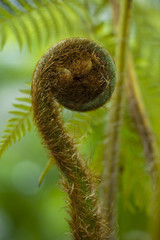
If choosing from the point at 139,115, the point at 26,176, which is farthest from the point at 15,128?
the point at 26,176

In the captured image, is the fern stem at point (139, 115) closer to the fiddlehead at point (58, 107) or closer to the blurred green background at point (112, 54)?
the blurred green background at point (112, 54)

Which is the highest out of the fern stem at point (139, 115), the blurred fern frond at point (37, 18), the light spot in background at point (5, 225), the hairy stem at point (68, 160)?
the blurred fern frond at point (37, 18)

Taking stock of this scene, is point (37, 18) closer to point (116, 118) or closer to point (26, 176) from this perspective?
point (116, 118)

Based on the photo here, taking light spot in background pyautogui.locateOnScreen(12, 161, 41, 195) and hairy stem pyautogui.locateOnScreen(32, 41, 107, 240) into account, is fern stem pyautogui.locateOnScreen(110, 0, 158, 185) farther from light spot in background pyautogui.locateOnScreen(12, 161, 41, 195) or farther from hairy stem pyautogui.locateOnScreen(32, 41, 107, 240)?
light spot in background pyautogui.locateOnScreen(12, 161, 41, 195)

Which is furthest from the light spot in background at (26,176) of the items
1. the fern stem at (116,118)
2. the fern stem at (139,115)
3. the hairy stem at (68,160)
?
the hairy stem at (68,160)

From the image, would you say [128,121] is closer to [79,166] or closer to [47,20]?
[47,20]

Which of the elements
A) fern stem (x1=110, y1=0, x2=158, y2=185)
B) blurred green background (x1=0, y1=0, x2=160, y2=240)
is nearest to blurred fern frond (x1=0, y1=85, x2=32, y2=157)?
blurred green background (x1=0, y1=0, x2=160, y2=240)
